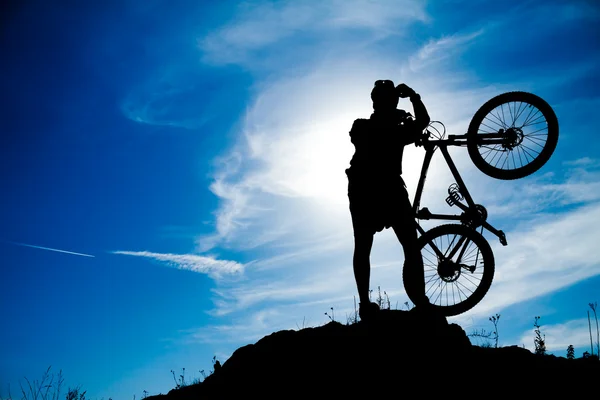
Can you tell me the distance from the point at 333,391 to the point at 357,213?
7.50 ft

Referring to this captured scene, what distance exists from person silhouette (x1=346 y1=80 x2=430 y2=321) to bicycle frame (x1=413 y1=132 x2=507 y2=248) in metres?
0.49

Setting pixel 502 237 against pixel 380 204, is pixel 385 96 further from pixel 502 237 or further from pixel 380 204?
pixel 502 237

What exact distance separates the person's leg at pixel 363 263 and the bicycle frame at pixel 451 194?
920 millimetres

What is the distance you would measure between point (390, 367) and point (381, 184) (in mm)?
2285

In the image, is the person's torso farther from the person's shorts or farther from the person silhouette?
the person's shorts

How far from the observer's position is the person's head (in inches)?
253

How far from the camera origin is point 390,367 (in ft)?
18.0

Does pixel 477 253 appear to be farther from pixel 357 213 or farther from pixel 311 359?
pixel 311 359

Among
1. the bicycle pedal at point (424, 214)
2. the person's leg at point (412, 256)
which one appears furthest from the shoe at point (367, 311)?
the bicycle pedal at point (424, 214)

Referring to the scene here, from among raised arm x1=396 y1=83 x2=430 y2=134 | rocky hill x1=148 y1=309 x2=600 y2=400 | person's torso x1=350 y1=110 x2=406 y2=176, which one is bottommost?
rocky hill x1=148 y1=309 x2=600 y2=400

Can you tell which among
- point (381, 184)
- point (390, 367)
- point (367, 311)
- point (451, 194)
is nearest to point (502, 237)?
point (451, 194)

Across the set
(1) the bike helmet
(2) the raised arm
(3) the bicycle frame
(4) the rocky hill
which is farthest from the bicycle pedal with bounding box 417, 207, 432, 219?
(1) the bike helmet

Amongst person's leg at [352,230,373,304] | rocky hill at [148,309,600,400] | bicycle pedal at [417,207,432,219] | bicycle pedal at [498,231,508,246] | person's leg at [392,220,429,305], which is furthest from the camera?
bicycle pedal at [417,207,432,219]

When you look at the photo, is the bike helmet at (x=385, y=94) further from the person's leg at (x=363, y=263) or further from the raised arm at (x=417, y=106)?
the person's leg at (x=363, y=263)
